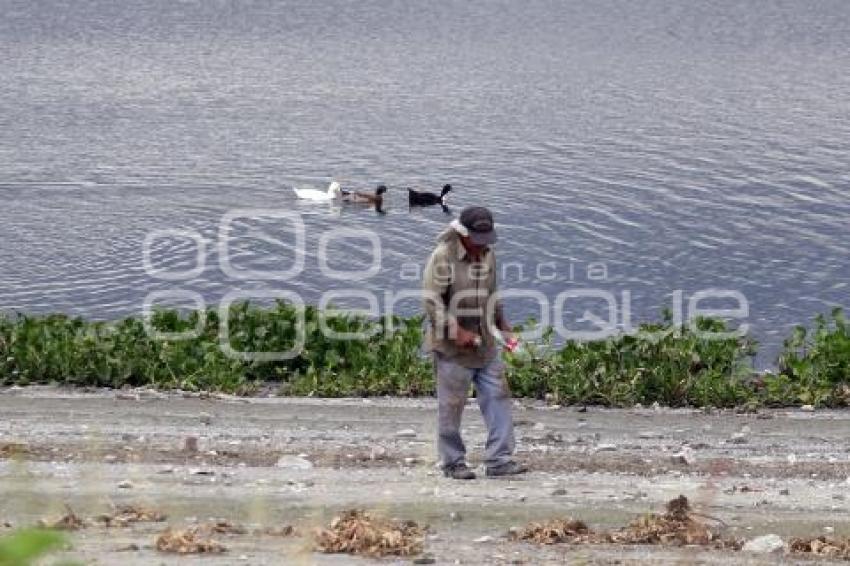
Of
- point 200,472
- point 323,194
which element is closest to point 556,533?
point 200,472

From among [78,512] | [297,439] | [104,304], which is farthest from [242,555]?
[104,304]

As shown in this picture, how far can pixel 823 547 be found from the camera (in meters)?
10.2

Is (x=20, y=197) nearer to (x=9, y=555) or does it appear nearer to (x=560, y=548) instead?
(x=560, y=548)

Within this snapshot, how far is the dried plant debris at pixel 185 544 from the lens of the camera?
31.8 ft

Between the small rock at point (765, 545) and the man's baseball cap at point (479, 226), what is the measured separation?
8.62 ft

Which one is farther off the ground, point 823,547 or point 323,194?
point 323,194

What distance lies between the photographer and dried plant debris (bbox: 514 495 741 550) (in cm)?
1038

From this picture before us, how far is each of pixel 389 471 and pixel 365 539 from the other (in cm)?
247

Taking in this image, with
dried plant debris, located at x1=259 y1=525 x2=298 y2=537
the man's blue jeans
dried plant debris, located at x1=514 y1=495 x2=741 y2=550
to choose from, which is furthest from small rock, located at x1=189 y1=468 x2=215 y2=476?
dried plant debris, located at x1=514 y1=495 x2=741 y2=550

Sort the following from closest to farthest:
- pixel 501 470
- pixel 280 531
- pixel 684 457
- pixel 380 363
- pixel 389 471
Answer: pixel 280 531 < pixel 501 470 < pixel 389 471 < pixel 684 457 < pixel 380 363

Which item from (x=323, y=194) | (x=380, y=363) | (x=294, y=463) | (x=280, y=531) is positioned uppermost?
(x=323, y=194)

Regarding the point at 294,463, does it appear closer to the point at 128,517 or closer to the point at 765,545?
the point at 128,517

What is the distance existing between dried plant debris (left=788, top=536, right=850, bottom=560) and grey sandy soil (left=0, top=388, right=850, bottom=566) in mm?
347

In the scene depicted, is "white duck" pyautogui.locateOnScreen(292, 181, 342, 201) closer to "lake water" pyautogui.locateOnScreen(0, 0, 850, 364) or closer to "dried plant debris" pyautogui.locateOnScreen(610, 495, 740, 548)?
"lake water" pyautogui.locateOnScreen(0, 0, 850, 364)
